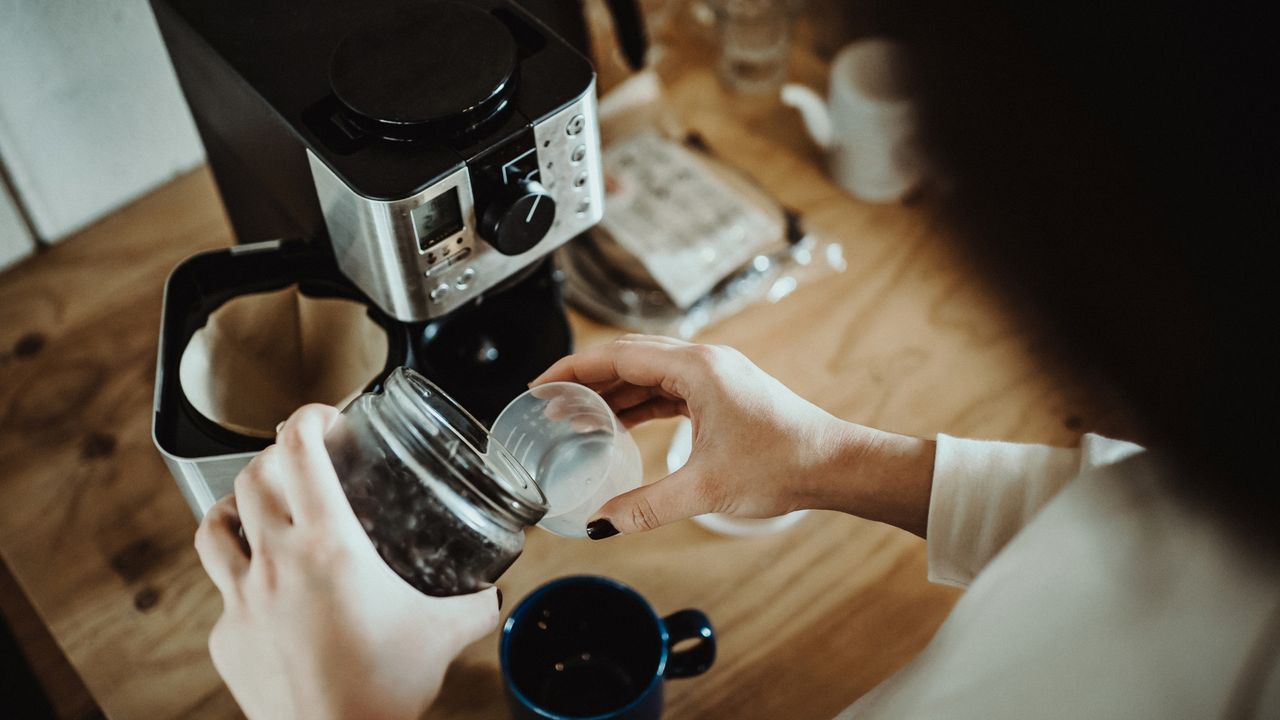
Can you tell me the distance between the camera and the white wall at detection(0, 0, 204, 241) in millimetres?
855

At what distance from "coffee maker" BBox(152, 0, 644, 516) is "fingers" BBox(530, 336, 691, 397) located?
81mm

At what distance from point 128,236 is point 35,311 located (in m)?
0.11

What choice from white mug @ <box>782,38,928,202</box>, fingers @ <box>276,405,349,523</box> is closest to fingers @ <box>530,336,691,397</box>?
fingers @ <box>276,405,349,523</box>

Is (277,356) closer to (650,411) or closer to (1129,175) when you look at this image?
(650,411)

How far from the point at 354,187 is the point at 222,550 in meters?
0.22

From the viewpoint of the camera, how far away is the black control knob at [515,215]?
63 cm

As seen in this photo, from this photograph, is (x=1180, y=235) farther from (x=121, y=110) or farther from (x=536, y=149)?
(x=121, y=110)

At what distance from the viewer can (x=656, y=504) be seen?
2.06 ft

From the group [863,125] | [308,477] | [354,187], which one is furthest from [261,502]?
[863,125]

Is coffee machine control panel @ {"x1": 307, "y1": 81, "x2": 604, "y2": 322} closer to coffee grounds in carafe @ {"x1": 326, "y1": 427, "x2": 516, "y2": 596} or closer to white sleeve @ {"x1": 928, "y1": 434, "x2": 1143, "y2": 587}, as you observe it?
coffee grounds in carafe @ {"x1": 326, "y1": 427, "x2": 516, "y2": 596}

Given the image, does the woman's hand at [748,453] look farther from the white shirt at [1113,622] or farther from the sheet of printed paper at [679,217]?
the sheet of printed paper at [679,217]

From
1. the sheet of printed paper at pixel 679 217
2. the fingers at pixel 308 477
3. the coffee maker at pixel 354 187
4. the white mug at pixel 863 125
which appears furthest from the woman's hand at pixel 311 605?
the white mug at pixel 863 125

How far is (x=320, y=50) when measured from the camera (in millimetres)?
662

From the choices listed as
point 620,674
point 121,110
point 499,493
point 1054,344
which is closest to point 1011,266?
point 1054,344
